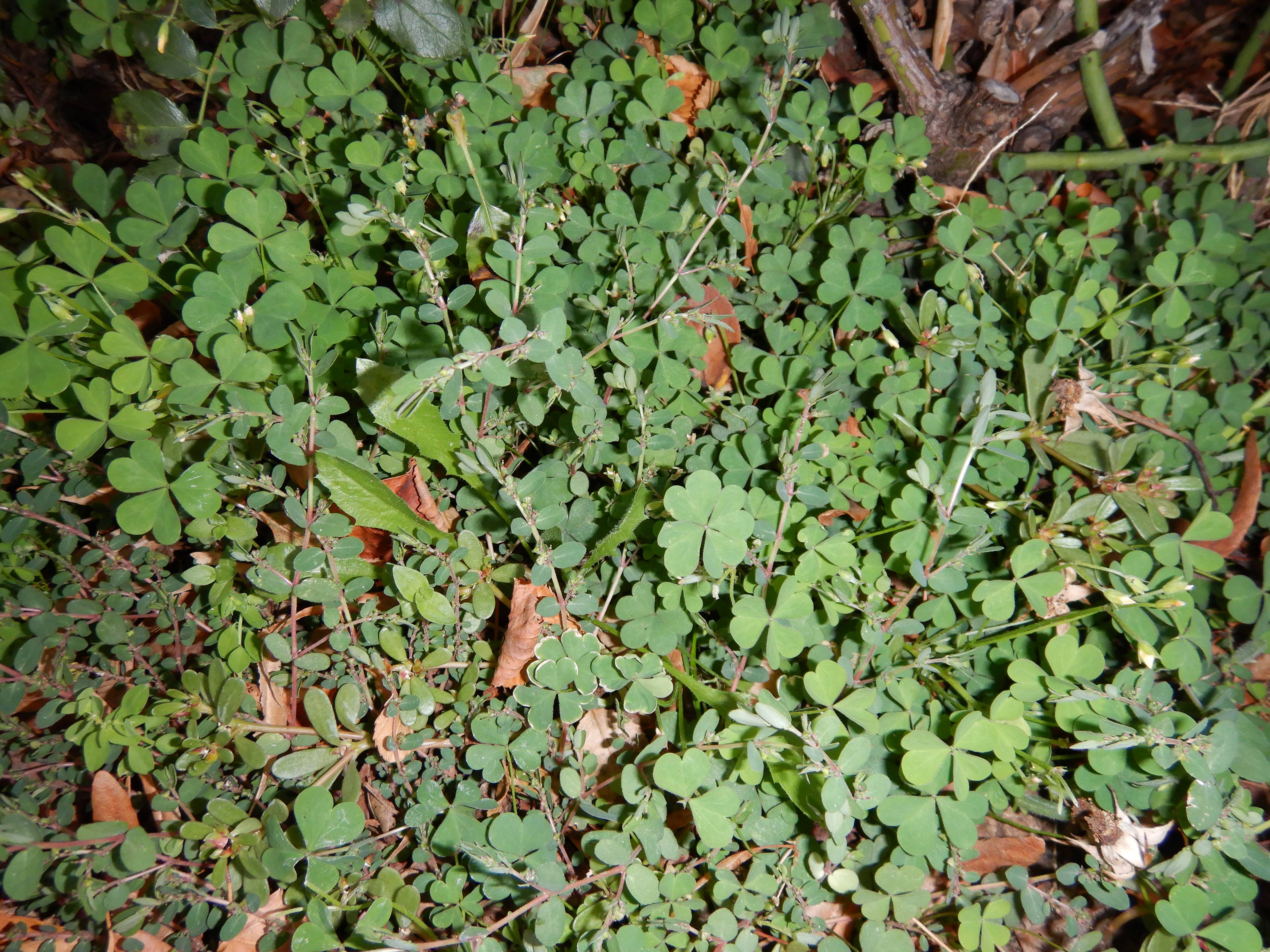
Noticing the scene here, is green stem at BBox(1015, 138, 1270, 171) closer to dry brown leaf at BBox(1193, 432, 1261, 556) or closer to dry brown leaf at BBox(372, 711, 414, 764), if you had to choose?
dry brown leaf at BBox(1193, 432, 1261, 556)

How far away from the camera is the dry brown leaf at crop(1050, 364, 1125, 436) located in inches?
85.7

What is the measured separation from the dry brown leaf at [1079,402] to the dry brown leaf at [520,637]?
171 centimetres

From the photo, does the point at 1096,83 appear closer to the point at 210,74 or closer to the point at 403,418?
the point at 403,418

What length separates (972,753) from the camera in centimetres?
185

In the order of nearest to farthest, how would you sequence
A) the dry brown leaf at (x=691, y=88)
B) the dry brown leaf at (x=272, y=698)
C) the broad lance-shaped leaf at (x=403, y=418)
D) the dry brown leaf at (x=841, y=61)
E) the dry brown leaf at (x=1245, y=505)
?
the broad lance-shaped leaf at (x=403, y=418)
the dry brown leaf at (x=272, y=698)
the dry brown leaf at (x=1245, y=505)
the dry brown leaf at (x=691, y=88)
the dry brown leaf at (x=841, y=61)

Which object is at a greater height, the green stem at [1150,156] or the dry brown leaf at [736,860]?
the green stem at [1150,156]

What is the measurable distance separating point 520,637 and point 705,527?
0.57 metres

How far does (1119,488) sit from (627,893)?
1780 millimetres

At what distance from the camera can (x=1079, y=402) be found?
219cm

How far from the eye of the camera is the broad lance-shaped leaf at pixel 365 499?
5.59 ft

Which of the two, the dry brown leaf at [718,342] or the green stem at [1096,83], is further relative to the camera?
the green stem at [1096,83]

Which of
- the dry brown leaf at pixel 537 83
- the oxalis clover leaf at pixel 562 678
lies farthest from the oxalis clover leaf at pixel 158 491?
the dry brown leaf at pixel 537 83

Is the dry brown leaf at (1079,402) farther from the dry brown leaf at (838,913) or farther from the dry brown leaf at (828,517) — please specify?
the dry brown leaf at (838,913)

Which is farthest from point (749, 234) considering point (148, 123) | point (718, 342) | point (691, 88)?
point (148, 123)
